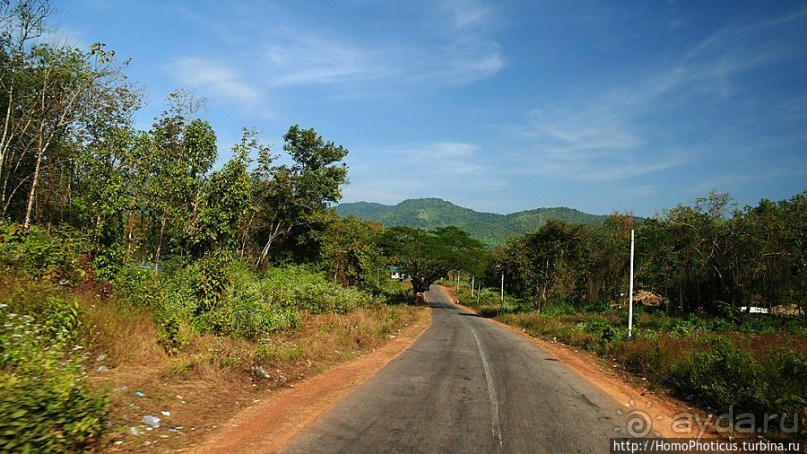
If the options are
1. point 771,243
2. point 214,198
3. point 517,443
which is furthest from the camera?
point 771,243

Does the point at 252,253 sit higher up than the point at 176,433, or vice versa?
the point at 252,253

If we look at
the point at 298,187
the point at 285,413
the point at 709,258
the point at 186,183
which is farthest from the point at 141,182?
the point at 709,258

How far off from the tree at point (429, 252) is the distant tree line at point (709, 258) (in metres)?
11.3

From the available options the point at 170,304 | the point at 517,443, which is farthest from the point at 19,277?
the point at 517,443

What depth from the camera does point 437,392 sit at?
357 inches

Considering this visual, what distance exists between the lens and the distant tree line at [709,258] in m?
27.5

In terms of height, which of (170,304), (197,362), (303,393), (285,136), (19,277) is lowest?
(303,393)

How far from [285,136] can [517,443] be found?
118ft

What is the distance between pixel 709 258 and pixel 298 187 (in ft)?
103

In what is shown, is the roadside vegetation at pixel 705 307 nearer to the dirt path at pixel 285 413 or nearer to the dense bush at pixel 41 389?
the dirt path at pixel 285 413

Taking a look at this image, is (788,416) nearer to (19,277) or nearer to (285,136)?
(19,277)

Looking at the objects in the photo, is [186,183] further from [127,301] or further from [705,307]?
[705,307]

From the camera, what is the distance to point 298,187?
36781 mm

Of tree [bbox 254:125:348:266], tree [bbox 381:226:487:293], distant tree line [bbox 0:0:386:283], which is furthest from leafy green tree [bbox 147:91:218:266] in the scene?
tree [bbox 381:226:487:293]
